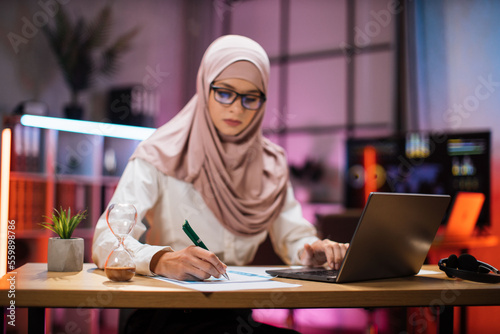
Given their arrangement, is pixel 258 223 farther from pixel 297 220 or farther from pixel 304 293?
pixel 304 293

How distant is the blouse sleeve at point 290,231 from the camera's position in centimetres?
188

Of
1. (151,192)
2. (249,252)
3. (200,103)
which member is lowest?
(249,252)

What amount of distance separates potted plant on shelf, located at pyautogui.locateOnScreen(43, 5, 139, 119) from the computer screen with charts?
2.14m

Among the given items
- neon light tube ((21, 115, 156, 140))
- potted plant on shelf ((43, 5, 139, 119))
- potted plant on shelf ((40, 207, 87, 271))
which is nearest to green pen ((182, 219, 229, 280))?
potted plant on shelf ((40, 207, 87, 271))

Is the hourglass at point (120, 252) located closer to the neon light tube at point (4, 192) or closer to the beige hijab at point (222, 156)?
the beige hijab at point (222, 156)

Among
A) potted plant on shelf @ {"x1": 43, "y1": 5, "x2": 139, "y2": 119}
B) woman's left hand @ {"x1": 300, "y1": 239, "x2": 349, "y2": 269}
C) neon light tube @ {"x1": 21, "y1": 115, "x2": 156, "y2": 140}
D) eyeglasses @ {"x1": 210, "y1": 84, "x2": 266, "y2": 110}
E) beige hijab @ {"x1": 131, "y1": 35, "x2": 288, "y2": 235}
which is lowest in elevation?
woman's left hand @ {"x1": 300, "y1": 239, "x2": 349, "y2": 269}

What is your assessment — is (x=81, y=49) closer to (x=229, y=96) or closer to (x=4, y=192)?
(x=4, y=192)

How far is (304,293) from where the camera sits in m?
1.06

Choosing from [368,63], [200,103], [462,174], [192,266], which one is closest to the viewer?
[192,266]

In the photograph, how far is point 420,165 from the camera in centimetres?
334

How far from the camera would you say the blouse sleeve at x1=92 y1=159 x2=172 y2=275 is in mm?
1350

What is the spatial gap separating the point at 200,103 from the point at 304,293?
971 millimetres

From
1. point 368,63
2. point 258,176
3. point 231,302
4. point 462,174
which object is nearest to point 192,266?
point 231,302

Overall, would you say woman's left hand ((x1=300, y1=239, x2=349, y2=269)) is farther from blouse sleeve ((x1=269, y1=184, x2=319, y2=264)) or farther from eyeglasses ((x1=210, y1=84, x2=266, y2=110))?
eyeglasses ((x1=210, y1=84, x2=266, y2=110))
